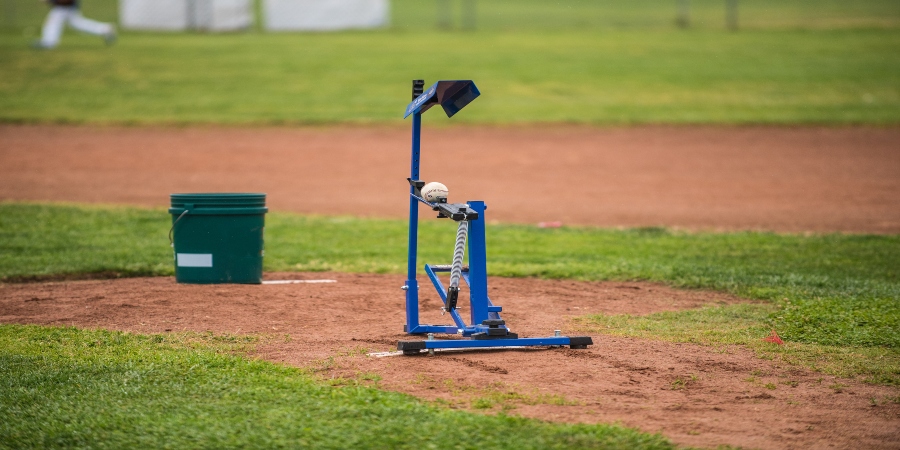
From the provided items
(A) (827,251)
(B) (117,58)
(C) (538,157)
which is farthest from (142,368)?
(B) (117,58)

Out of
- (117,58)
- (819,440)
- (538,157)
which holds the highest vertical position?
(117,58)

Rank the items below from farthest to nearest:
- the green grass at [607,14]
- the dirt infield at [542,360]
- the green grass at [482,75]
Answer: the green grass at [607,14] → the green grass at [482,75] → the dirt infield at [542,360]

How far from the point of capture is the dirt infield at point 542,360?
510cm

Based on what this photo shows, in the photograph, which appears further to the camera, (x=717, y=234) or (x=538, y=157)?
→ (x=538, y=157)

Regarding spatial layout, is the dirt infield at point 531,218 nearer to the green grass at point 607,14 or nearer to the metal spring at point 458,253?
the metal spring at point 458,253

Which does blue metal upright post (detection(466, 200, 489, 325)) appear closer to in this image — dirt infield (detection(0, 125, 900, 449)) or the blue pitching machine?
the blue pitching machine

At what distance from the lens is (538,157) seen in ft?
60.6

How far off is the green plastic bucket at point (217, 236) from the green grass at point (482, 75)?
13.3 meters

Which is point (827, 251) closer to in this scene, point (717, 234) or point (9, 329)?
point (717, 234)

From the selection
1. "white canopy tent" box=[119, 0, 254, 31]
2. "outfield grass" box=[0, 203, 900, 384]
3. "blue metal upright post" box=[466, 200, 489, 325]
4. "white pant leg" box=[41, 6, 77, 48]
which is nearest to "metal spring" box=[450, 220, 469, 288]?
"blue metal upright post" box=[466, 200, 489, 325]

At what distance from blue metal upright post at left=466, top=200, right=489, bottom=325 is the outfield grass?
126cm

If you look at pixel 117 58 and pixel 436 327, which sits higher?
pixel 117 58

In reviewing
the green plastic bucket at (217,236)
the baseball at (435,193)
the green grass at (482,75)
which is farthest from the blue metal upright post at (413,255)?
the green grass at (482,75)

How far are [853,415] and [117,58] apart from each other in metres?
Answer: 25.9
